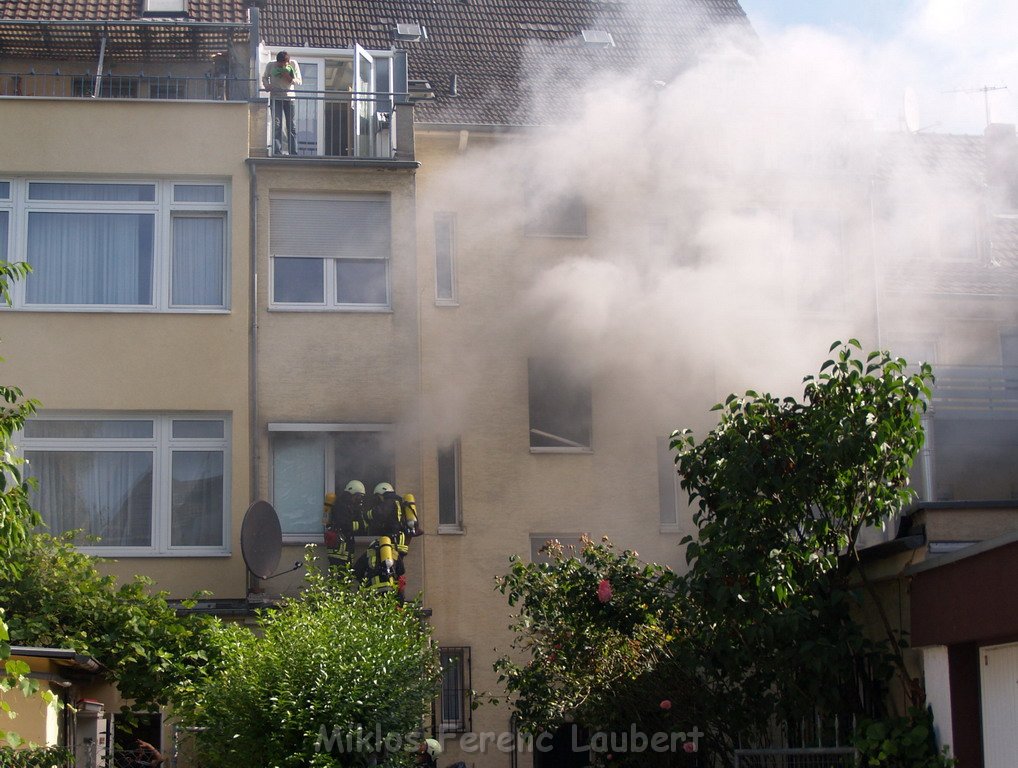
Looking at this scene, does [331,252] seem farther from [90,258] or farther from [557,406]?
[557,406]

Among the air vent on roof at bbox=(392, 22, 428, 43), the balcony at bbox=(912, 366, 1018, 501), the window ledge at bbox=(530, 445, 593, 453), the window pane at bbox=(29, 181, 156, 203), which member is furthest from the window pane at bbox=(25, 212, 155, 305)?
the balcony at bbox=(912, 366, 1018, 501)

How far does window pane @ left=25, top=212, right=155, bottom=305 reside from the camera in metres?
16.7

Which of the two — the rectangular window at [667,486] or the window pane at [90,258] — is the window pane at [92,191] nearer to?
the window pane at [90,258]

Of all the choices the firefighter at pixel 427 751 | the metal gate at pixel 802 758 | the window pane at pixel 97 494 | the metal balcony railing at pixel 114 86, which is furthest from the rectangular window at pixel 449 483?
the metal gate at pixel 802 758

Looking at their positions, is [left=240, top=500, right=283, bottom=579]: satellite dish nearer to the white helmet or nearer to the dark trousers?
the white helmet

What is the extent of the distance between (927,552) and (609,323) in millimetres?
8634

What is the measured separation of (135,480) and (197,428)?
91cm

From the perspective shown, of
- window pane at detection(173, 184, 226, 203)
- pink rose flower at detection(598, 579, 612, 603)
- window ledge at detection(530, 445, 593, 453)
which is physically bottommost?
pink rose flower at detection(598, 579, 612, 603)

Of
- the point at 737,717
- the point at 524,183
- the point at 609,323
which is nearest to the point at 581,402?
the point at 609,323

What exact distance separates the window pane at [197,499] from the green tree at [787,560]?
6695mm

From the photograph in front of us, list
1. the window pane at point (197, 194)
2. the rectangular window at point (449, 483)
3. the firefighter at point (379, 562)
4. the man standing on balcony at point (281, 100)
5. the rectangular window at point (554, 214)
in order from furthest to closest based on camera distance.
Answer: the rectangular window at point (554, 214), the man standing on balcony at point (281, 100), the rectangular window at point (449, 483), the window pane at point (197, 194), the firefighter at point (379, 562)

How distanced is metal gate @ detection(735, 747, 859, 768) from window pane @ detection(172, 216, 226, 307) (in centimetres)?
910

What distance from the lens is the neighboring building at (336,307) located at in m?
16.4

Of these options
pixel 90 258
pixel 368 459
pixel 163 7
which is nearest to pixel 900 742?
pixel 368 459
